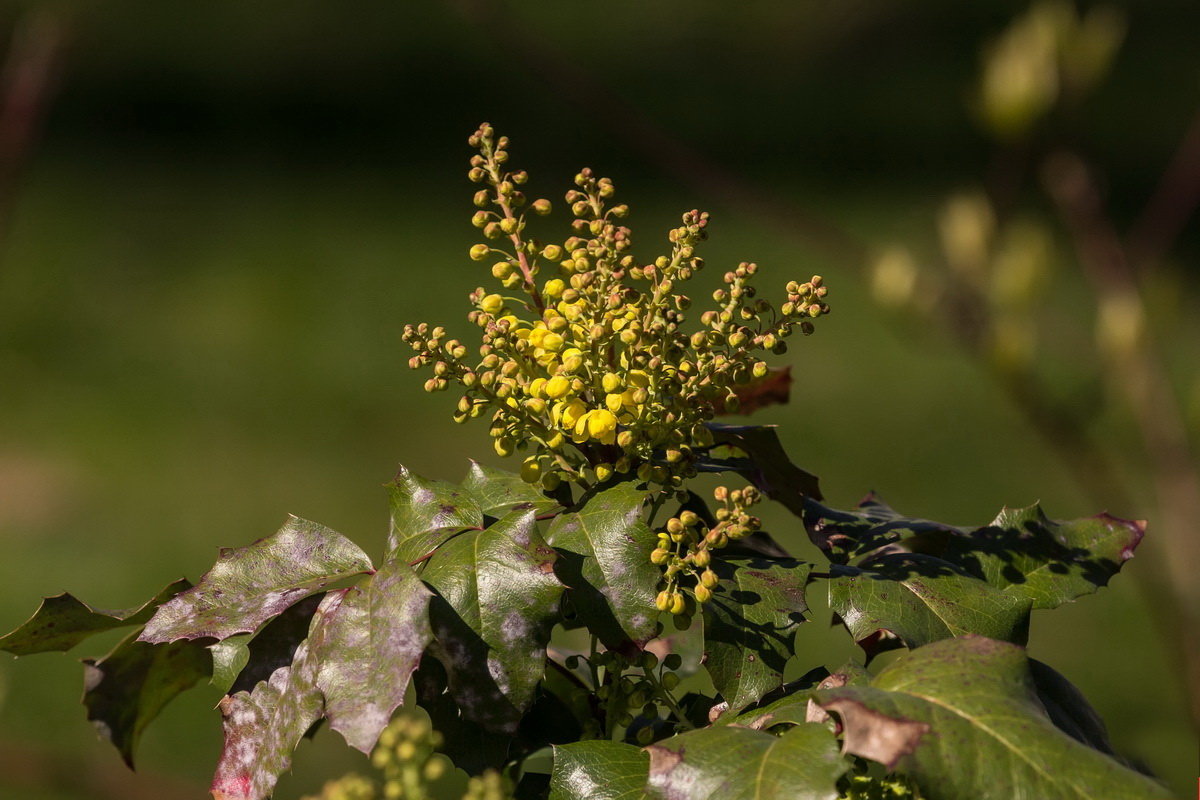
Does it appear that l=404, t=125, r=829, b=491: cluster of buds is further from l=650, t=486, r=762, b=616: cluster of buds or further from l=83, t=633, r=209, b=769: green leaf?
l=83, t=633, r=209, b=769: green leaf

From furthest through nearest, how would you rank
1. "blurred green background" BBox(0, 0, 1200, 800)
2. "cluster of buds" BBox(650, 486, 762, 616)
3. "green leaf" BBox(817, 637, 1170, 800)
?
"blurred green background" BBox(0, 0, 1200, 800)
"cluster of buds" BBox(650, 486, 762, 616)
"green leaf" BBox(817, 637, 1170, 800)

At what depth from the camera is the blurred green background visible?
10.6 feet

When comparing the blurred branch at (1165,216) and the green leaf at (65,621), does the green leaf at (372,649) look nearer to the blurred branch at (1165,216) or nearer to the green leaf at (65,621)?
the green leaf at (65,621)

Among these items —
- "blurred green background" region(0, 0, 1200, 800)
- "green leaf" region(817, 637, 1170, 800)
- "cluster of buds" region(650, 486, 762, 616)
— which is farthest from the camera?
"blurred green background" region(0, 0, 1200, 800)

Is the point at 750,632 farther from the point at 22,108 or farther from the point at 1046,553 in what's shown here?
the point at 22,108

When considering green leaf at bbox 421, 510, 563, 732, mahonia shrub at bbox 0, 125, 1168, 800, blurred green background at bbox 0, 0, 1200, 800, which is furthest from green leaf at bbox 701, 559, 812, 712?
blurred green background at bbox 0, 0, 1200, 800

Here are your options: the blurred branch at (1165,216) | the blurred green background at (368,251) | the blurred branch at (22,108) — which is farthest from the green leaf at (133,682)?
the blurred green background at (368,251)

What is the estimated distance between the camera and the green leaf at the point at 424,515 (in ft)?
2.66

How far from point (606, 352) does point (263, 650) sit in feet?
0.97

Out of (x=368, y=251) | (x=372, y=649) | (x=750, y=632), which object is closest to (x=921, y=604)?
(x=750, y=632)

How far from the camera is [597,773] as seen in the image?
0.75 m

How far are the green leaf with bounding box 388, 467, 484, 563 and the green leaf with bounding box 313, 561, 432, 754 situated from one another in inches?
2.3

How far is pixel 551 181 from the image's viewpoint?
5324 millimetres

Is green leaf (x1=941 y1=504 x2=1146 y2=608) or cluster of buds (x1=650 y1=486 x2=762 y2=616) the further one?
green leaf (x1=941 y1=504 x2=1146 y2=608)
